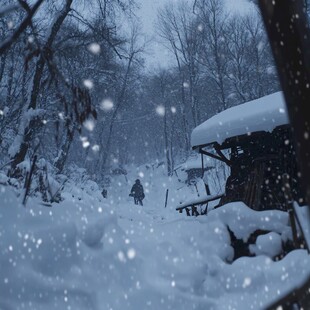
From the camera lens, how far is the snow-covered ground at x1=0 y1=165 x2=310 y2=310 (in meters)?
3.99

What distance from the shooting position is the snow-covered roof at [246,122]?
27.4 ft

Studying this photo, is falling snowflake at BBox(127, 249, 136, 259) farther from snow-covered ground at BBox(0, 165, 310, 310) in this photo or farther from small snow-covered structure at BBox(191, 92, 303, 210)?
small snow-covered structure at BBox(191, 92, 303, 210)

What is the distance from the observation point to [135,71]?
34.6 metres

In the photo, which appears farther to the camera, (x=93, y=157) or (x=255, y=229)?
(x=93, y=157)

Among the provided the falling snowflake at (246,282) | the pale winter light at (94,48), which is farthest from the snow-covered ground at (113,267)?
the pale winter light at (94,48)

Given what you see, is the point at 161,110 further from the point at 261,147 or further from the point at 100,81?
the point at 261,147

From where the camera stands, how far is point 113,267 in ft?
15.7

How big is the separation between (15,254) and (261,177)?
23.2ft

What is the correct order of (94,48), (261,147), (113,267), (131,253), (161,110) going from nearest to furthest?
(113,267), (131,253), (261,147), (94,48), (161,110)

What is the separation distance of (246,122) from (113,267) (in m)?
5.60

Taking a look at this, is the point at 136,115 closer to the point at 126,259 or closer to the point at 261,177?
the point at 261,177

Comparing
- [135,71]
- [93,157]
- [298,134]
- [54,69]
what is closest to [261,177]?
[54,69]

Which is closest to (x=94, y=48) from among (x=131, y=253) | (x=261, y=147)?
(x=261, y=147)

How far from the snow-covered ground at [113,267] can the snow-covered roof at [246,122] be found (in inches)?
110
